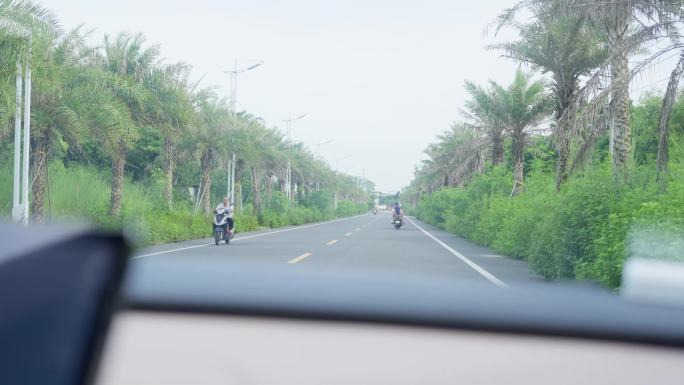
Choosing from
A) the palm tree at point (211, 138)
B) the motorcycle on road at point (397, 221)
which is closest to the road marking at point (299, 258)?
the palm tree at point (211, 138)

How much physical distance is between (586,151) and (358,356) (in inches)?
476

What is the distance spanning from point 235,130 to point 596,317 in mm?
28296

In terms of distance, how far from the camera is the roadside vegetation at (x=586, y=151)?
8.09 meters

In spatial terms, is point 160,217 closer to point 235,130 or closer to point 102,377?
point 235,130

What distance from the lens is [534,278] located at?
10039mm

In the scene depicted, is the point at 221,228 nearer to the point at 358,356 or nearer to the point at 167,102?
the point at 167,102

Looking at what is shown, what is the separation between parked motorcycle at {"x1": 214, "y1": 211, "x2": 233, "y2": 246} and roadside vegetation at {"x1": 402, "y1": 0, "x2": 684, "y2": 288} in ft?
23.3

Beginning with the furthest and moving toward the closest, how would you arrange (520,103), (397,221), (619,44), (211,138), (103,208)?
(397,221)
(211,138)
(520,103)
(103,208)
(619,44)

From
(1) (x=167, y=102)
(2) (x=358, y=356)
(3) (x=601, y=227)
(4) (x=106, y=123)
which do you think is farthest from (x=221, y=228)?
(2) (x=358, y=356)

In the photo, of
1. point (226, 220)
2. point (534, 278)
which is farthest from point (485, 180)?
point (534, 278)

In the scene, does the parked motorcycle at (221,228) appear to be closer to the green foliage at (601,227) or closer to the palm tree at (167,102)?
the palm tree at (167,102)

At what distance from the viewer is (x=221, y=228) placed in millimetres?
18047

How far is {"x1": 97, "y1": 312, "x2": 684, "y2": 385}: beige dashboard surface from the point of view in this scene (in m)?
0.99

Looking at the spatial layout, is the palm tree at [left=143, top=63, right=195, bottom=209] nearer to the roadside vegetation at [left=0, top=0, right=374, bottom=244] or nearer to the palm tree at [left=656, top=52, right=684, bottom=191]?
the roadside vegetation at [left=0, top=0, right=374, bottom=244]
